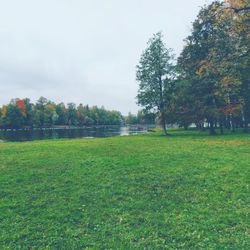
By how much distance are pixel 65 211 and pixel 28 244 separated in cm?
188

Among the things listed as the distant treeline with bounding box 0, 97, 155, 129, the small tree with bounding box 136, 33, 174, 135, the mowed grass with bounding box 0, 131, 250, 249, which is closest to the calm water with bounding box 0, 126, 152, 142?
the small tree with bounding box 136, 33, 174, 135

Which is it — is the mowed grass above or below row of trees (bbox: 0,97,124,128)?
below

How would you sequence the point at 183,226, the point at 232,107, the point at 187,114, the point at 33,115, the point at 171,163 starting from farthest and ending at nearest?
the point at 33,115 < the point at 187,114 < the point at 232,107 < the point at 171,163 < the point at 183,226

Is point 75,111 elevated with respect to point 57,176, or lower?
elevated

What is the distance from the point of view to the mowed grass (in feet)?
20.7

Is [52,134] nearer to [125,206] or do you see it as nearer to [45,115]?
[125,206]

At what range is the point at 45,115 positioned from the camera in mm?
145250

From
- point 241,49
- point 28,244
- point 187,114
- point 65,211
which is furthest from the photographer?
point 187,114

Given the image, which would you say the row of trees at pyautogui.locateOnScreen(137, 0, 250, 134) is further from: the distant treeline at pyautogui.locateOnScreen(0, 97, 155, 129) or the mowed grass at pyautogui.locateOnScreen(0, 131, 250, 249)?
the distant treeline at pyautogui.locateOnScreen(0, 97, 155, 129)

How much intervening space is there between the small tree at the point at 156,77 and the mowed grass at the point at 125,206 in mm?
27425

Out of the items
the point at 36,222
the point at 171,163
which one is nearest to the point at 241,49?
the point at 171,163

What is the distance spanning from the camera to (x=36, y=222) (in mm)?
7328

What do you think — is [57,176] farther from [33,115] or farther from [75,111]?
[75,111]

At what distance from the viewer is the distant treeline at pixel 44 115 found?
124625 mm
